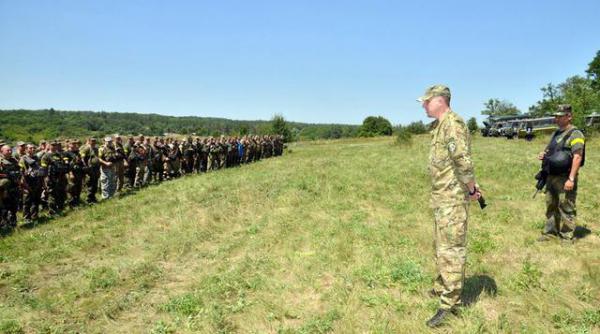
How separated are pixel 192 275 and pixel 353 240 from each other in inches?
106

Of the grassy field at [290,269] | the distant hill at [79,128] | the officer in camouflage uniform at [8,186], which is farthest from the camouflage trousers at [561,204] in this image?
the distant hill at [79,128]

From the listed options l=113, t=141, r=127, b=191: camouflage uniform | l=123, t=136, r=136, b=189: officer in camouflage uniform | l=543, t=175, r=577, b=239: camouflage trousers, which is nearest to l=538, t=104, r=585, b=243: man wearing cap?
l=543, t=175, r=577, b=239: camouflage trousers

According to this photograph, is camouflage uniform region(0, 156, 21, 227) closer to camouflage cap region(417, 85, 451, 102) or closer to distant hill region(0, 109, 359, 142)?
camouflage cap region(417, 85, 451, 102)

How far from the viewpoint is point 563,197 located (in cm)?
616

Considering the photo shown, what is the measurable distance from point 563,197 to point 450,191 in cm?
345

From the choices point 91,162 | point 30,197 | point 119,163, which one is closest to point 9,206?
point 30,197

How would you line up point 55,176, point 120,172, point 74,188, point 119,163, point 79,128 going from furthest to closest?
point 79,128, point 120,172, point 119,163, point 74,188, point 55,176

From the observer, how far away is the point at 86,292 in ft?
17.7

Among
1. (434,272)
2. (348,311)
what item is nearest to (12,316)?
(348,311)

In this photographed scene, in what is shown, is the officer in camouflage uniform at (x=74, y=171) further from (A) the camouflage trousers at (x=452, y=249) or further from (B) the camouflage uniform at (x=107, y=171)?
(A) the camouflage trousers at (x=452, y=249)

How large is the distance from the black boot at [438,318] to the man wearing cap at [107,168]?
10.7 metres

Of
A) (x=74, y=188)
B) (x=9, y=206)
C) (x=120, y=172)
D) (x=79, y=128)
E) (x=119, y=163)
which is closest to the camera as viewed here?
(x=9, y=206)

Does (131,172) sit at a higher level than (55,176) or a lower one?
lower

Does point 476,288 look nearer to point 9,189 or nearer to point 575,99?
point 9,189
